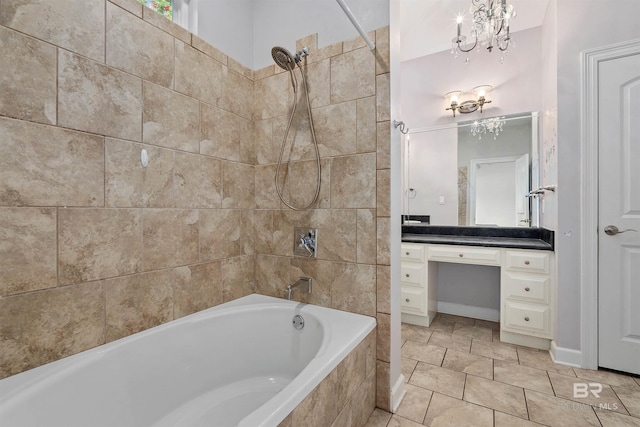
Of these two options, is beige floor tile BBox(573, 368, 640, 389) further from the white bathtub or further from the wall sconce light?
the wall sconce light

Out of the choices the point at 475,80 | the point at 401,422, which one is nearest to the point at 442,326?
the point at 401,422

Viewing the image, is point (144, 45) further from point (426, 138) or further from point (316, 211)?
point (426, 138)

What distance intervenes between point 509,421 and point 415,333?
41.8 inches

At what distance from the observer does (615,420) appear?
4.73 ft

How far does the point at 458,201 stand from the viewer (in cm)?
291

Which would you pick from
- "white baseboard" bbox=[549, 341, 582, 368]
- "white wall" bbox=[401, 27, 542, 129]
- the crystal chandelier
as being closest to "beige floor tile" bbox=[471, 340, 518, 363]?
"white baseboard" bbox=[549, 341, 582, 368]

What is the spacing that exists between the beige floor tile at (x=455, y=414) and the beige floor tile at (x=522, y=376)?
407 millimetres

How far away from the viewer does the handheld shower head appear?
152cm

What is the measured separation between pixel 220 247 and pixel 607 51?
9.30 feet

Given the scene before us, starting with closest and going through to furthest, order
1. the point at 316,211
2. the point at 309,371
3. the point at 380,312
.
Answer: the point at 309,371 → the point at 380,312 → the point at 316,211

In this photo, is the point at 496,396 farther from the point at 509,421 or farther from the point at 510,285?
the point at 510,285

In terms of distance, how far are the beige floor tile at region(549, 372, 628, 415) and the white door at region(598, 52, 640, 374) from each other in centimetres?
29

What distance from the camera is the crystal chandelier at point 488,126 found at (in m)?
2.74

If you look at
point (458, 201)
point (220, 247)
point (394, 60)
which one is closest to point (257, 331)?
point (220, 247)
